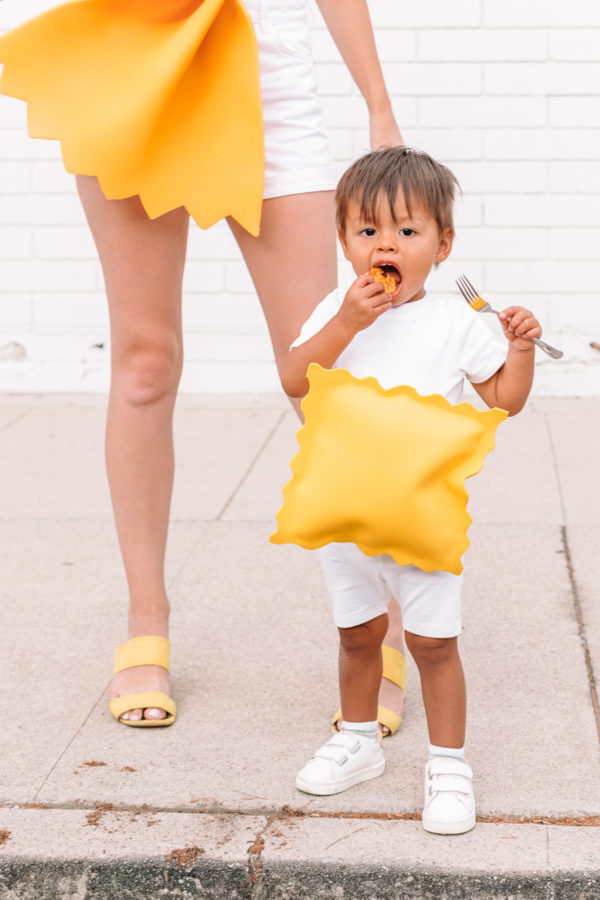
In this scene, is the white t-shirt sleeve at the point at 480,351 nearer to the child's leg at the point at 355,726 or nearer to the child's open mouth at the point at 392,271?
the child's open mouth at the point at 392,271

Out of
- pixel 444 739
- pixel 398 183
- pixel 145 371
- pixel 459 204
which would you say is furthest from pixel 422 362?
pixel 459 204

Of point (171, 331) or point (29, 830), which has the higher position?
point (171, 331)

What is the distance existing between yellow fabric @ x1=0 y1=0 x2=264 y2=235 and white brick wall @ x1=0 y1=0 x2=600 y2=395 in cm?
321

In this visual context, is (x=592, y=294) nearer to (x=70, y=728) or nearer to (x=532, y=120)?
(x=532, y=120)

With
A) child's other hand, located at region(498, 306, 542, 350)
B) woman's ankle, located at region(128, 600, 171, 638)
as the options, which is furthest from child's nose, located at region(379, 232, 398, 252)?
woman's ankle, located at region(128, 600, 171, 638)

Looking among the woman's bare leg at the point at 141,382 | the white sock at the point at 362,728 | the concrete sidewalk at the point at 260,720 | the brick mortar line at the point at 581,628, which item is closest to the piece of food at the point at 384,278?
the woman's bare leg at the point at 141,382

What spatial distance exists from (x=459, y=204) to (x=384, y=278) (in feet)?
12.7

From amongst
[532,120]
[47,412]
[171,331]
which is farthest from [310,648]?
[532,120]

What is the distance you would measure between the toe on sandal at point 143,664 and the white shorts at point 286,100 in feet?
3.46

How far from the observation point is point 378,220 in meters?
2.20

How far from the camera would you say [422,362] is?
2229 mm

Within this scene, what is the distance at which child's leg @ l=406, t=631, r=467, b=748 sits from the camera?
90.0 inches

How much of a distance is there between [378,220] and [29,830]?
4.18ft

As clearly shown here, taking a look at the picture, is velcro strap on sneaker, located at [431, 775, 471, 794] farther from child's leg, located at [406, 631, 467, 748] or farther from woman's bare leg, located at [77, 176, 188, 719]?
woman's bare leg, located at [77, 176, 188, 719]
